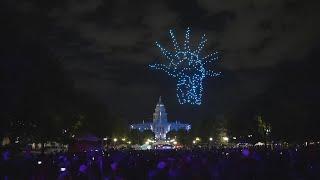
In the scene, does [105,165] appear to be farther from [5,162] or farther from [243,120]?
[243,120]

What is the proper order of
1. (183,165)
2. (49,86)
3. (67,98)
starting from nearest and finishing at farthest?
1. (183,165)
2. (49,86)
3. (67,98)

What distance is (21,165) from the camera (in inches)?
928

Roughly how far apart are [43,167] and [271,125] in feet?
215

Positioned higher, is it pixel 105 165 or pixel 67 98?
pixel 67 98

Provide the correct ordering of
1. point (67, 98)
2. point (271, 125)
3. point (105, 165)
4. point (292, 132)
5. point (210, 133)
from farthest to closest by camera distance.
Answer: point (210, 133)
point (271, 125)
point (292, 132)
point (67, 98)
point (105, 165)

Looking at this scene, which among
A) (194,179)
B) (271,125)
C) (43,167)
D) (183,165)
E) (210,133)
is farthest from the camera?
(210,133)

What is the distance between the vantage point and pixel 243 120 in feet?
362

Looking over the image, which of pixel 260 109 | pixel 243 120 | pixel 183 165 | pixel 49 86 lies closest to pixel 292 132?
pixel 260 109

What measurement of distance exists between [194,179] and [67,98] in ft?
123

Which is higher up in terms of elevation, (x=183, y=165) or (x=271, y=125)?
(x=271, y=125)

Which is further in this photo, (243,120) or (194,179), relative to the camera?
(243,120)

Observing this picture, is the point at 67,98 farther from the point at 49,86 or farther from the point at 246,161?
the point at 246,161

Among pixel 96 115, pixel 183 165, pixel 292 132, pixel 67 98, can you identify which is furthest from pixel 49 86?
pixel 96 115

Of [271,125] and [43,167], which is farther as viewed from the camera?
[271,125]
